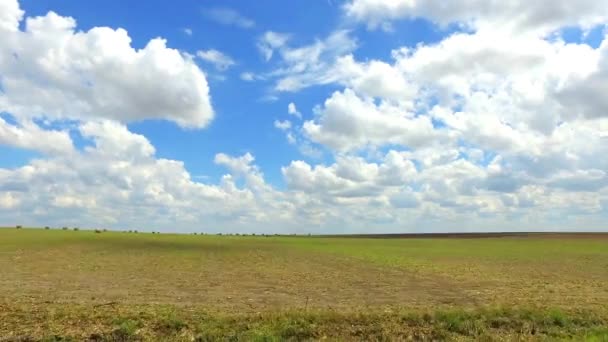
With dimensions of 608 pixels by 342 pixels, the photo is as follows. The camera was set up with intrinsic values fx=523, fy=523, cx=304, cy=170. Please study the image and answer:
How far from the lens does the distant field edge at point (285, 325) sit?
56.0ft

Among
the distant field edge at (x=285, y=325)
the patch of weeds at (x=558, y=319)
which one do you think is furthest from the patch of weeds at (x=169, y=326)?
the patch of weeds at (x=558, y=319)

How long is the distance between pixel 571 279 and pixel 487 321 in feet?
71.5

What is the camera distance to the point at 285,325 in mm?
18047

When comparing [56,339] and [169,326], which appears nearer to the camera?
[56,339]

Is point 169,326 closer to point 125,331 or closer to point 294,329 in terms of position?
point 125,331

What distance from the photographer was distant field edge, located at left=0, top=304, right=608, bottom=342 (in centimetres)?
1706

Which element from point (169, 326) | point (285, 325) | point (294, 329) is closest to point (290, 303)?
point (285, 325)

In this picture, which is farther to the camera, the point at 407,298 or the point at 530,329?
the point at 407,298

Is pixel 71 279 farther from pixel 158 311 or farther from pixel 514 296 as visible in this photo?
pixel 514 296

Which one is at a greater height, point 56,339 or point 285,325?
point 285,325

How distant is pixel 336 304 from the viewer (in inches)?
960

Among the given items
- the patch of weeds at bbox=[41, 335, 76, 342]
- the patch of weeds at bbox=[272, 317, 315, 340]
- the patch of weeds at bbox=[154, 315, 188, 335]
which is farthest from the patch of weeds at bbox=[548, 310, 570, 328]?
the patch of weeds at bbox=[41, 335, 76, 342]

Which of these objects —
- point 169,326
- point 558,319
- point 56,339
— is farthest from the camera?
point 558,319

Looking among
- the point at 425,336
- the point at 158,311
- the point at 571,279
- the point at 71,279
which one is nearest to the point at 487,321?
the point at 425,336
